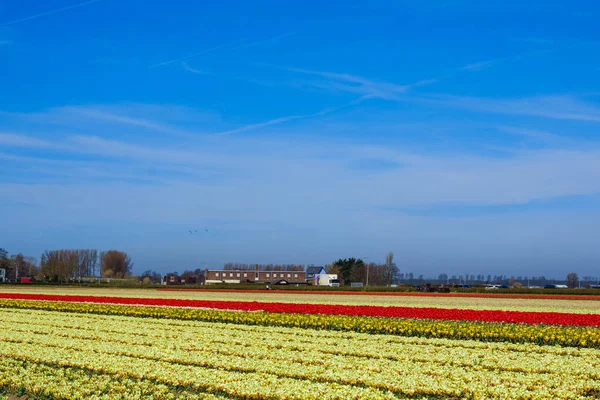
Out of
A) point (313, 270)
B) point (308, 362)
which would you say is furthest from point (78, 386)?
point (313, 270)

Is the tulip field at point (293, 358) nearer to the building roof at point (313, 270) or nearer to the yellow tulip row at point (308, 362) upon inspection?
the yellow tulip row at point (308, 362)

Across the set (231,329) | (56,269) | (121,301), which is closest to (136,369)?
(231,329)

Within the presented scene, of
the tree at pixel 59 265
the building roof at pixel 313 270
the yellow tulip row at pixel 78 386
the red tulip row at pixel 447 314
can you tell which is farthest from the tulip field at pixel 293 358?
the building roof at pixel 313 270

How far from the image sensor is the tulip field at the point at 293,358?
13469 mm

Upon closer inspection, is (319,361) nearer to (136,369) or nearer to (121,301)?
(136,369)

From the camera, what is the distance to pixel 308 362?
1681 centimetres

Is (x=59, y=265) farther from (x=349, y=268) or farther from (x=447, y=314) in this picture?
(x=447, y=314)

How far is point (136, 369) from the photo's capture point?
1559cm

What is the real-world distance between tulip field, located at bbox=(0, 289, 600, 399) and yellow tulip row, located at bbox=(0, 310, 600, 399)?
34mm

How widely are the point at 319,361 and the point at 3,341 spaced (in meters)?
11.5

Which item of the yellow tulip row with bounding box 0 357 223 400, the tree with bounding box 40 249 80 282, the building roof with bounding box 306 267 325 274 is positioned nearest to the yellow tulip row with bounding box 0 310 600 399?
the yellow tulip row with bounding box 0 357 223 400

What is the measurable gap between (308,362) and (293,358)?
76cm

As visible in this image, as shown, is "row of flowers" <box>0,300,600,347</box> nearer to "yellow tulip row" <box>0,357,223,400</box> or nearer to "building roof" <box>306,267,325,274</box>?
"yellow tulip row" <box>0,357,223,400</box>

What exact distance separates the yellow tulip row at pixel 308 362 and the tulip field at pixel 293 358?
3 cm
